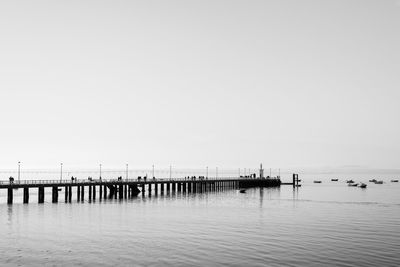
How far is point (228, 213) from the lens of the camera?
256 feet

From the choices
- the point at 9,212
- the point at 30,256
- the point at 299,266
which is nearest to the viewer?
the point at 299,266

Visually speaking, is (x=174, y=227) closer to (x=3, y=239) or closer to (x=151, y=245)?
(x=151, y=245)

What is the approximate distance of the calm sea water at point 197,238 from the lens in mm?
38625

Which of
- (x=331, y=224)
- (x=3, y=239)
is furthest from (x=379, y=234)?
(x=3, y=239)

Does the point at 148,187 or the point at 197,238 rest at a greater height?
the point at 197,238

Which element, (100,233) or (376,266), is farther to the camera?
(100,233)

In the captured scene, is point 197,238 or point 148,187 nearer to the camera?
point 197,238

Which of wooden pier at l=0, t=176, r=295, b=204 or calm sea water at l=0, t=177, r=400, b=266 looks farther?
wooden pier at l=0, t=176, r=295, b=204

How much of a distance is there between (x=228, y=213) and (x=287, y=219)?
12.6 metres

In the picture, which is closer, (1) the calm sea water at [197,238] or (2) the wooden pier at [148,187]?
(1) the calm sea water at [197,238]

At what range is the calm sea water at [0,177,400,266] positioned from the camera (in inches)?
1521

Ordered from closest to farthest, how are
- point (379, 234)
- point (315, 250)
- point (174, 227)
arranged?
point (315, 250), point (379, 234), point (174, 227)

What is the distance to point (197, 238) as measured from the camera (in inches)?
1948

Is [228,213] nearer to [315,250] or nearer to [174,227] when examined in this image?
[174,227]
